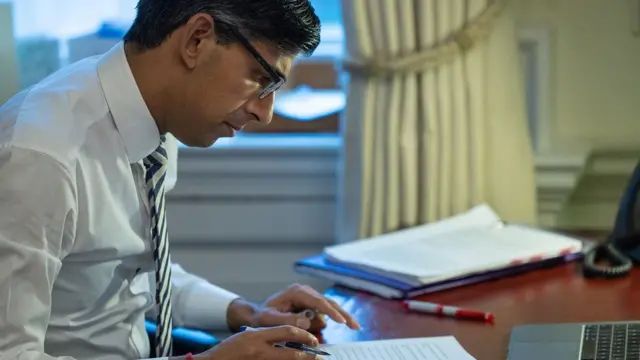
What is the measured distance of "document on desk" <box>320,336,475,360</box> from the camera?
118 centimetres

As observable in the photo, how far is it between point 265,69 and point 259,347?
0.37m

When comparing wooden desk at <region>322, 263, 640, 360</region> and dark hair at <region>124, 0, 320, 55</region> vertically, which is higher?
dark hair at <region>124, 0, 320, 55</region>

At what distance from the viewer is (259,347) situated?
42.6 inches

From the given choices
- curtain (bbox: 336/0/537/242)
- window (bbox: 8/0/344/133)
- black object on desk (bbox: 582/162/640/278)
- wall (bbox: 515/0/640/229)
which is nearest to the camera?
black object on desk (bbox: 582/162/640/278)

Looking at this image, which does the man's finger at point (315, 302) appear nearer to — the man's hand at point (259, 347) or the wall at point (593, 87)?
the man's hand at point (259, 347)

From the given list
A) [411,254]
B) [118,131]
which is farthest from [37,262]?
[411,254]

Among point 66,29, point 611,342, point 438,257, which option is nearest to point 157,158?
point 438,257

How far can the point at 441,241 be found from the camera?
1.69 m

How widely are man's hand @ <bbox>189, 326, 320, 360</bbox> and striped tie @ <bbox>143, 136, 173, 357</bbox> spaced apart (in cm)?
24

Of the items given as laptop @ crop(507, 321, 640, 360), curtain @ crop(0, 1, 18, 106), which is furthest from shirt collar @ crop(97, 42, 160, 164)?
curtain @ crop(0, 1, 18, 106)

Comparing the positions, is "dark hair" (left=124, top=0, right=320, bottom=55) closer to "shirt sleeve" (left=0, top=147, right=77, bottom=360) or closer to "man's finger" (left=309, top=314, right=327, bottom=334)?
"shirt sleeve" (left=0, top=147, right=77, bottom=360)

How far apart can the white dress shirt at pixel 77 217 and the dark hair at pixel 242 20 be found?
0.07 m

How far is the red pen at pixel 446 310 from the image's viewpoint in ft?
4.45

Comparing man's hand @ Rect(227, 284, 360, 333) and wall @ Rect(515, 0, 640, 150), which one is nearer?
man's hand @ Rect(227, 284, 360, 333)
